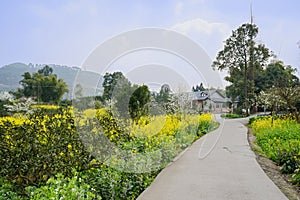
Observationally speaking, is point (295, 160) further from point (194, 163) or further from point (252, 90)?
point (252, 90)

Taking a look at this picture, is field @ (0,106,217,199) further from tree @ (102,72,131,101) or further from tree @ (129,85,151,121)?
tree @ (129,85,151,121)

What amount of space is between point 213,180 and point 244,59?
67.6ft

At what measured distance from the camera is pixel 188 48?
584 cm

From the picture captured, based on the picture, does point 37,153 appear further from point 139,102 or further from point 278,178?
point 139,102

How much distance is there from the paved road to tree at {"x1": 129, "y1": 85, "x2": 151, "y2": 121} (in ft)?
7.78

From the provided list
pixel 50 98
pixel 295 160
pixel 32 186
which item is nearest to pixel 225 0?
pixel 295 160

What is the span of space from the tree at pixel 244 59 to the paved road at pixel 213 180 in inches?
689

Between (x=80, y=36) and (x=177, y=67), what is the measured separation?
7.26 ft

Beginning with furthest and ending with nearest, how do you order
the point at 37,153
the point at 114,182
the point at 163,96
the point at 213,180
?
the point at 163,96, the point at 213,180, the point at 114,182, the point at 37,153

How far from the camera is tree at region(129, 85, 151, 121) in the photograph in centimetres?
743

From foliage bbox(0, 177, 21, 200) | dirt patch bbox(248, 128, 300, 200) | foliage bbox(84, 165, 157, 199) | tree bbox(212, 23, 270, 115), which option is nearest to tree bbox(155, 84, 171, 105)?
dirt patch bbox(248, 128, 300, 200)

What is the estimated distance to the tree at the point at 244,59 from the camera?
2203cm

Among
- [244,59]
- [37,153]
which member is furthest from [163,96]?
[244,59]

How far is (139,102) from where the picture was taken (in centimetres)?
777
